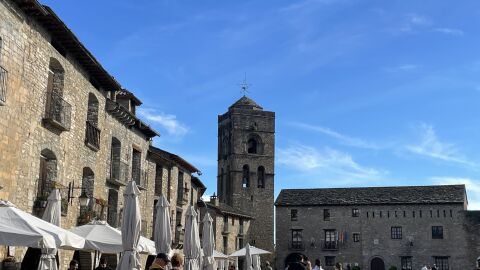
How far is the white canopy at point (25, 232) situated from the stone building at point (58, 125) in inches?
169

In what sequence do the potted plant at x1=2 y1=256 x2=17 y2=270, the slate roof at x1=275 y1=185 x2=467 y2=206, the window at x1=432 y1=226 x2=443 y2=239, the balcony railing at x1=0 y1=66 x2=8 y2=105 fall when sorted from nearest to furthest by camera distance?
the potted plant at x1=2 y1=256 x2=17 y2=270 < the balcony railing at x1=0 y1=66 x2=8 y2=105 < the window at x1=432 y1=226 x2=443 y2=239 < the slate roof at x1=275 y1=185 x2=467 y2=206

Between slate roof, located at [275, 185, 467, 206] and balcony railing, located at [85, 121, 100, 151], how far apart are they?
42.3 meters

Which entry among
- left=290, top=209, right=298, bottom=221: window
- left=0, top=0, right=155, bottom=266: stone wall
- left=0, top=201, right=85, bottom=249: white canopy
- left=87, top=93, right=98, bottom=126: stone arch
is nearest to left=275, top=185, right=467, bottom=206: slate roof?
left=290, top=209, right=298, bottom=221: window

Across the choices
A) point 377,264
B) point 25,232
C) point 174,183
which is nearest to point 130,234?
point 25,232

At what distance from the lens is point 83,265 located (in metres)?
19.5

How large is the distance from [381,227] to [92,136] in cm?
4343

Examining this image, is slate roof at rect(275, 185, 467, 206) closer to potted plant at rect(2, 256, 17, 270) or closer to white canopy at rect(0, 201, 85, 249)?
potted plant at rect(2, 256, 17, 270)

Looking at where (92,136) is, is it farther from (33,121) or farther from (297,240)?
(297,240)

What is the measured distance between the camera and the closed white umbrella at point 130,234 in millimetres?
11469

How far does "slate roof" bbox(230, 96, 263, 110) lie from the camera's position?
66.3 meters

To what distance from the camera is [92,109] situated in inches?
783

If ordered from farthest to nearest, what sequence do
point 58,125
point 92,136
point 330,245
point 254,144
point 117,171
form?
point 254,144 < point 330,245 < point 117,171 < point 92,136 < point 58,125

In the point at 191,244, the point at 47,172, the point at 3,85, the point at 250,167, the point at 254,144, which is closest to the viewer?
the point at 3,85

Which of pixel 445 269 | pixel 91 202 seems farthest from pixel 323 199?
pixel 91 202
